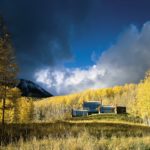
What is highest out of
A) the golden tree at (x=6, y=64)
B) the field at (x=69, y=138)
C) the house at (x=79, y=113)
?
the golden tree at (x=6, y=64)

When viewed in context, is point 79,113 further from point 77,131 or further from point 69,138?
point 69,138

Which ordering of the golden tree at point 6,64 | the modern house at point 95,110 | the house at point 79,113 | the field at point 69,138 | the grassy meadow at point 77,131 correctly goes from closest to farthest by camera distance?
the field at point 69,138, the grassy meadow at point 77,131, the golden tree at point 6,64, the modern house at point 95,110, the house at point 79,113

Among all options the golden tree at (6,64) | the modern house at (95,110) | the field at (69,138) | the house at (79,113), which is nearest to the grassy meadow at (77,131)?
the field at (69,138)

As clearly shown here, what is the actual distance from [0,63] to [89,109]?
290ft

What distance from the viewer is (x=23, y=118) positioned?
61.3 meters

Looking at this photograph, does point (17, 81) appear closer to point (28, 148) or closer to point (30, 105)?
point (28, 148)

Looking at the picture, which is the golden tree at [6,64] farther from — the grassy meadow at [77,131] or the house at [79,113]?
the house at [79,113]

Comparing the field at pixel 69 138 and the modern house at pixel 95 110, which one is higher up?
the modern house at pixel 95 110

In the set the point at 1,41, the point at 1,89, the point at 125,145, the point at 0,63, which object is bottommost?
the point at 125,145

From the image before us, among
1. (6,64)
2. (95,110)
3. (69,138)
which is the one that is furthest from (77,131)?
(95,110)

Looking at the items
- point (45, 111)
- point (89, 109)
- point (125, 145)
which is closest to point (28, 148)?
point (125, 145)

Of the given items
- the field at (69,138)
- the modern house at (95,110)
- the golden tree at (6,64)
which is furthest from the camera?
the modern house at (95,110)

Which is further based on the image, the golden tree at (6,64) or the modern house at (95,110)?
the modern house at (95,110)

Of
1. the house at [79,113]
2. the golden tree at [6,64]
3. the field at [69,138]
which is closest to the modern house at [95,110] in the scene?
the house at [79,113]
